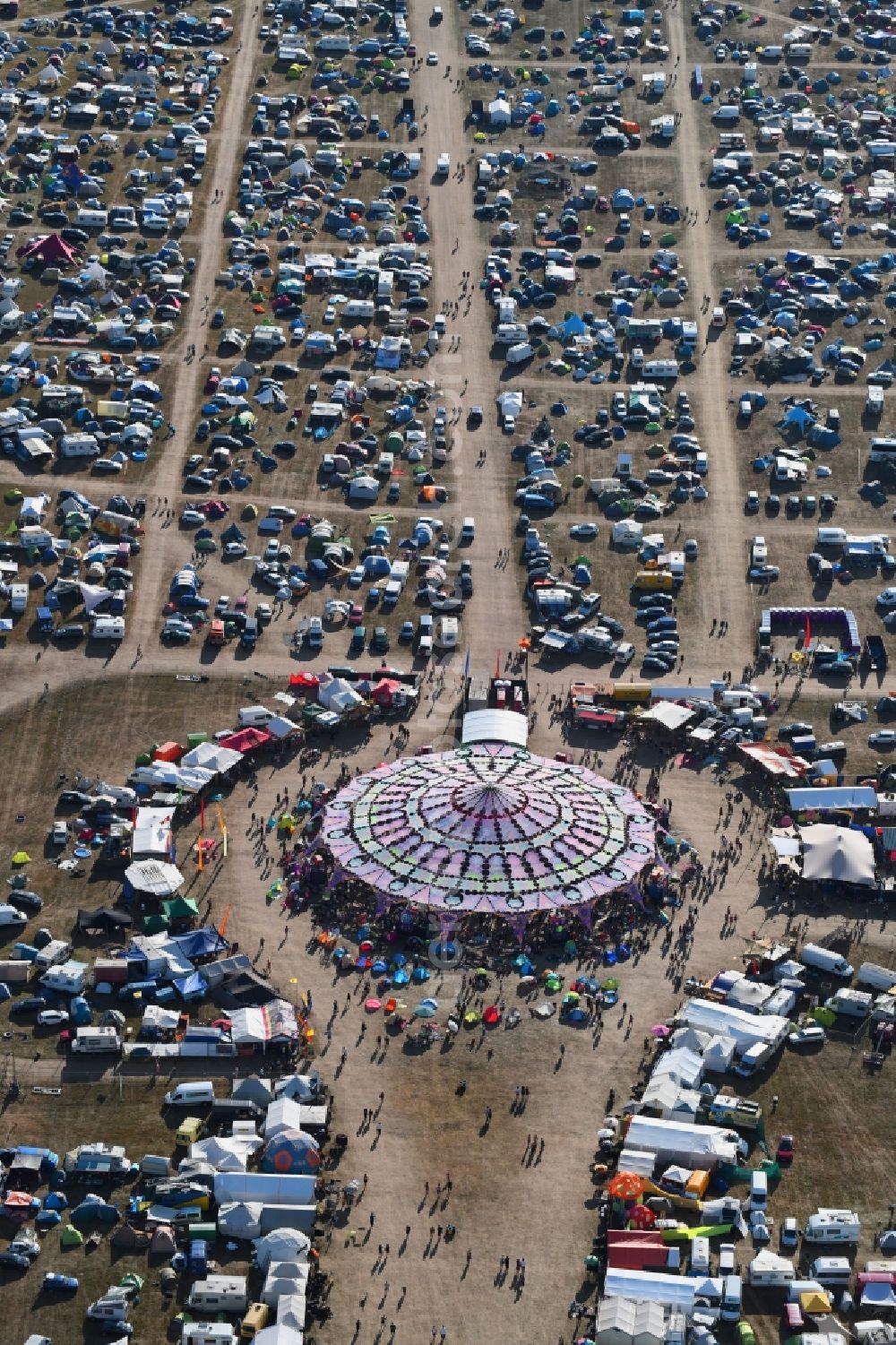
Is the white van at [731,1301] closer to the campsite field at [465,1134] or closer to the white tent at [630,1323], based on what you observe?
the campsite field at [465,1134]

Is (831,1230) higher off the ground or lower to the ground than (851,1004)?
lower

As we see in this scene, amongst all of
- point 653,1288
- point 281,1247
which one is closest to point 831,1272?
point 653,1288

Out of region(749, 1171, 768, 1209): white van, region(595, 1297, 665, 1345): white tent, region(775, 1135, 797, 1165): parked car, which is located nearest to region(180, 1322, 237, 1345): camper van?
region(595, 1297, 665, 1345): white tent

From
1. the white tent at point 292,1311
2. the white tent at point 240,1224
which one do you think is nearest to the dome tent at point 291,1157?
the white tent at point 240,1224

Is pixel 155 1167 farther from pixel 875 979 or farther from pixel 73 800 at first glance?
pixel 875 979

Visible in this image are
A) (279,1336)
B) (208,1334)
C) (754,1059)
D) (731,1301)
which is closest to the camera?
(279,1336)

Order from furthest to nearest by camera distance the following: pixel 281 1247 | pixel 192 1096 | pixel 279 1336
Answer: pixel 192 1096 < pixel 281 1247 < pixel 279 1336

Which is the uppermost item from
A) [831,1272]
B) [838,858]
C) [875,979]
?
[838,858]
